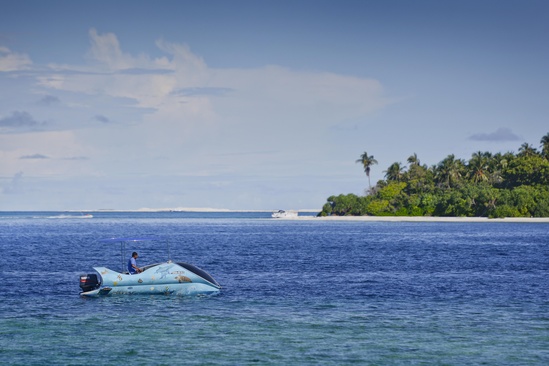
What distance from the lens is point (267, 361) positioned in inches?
1116

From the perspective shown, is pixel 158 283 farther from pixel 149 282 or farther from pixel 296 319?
pixel 296 319

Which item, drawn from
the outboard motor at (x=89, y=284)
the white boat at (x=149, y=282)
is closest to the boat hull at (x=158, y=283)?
the white boat at (x=149, y=282)

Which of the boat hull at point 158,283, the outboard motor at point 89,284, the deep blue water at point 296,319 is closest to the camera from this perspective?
the deep blue water at point 296,319

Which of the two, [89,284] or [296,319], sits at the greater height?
[89,284]

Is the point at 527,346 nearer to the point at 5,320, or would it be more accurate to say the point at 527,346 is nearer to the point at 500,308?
the point at 500,308

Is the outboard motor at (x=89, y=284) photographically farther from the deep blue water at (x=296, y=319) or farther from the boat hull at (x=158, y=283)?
the deep blue water at (x=296, y=319)

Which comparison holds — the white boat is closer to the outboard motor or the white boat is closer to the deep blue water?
the outboard motor

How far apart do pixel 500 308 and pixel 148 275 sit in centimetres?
2064

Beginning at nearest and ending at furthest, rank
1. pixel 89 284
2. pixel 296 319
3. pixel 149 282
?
pixel 296 319 < pixel 89 284 < pixel 149 282

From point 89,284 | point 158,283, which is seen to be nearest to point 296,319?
point 158,283

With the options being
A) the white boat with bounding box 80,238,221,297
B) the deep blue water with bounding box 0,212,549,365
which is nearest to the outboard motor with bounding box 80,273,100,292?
the white boat with bounding box 80,238,221,297

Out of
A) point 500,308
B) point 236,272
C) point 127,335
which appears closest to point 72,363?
point 127,335

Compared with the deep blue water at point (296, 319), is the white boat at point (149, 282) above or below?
above

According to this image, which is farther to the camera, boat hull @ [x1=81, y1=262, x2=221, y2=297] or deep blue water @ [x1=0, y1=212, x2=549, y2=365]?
boat hull @ [x1=81, y1=262, x2=221, y2=297]
